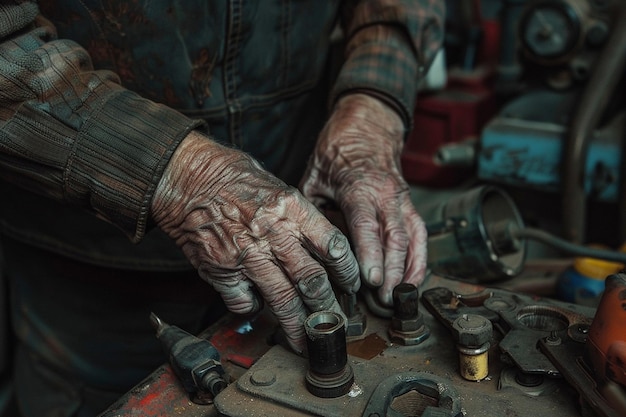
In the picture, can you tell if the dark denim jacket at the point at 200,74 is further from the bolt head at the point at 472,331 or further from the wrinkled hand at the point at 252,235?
the bolt head at the point at 472,331

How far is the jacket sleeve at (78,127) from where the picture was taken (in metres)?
0.99

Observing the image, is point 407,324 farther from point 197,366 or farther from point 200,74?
point 200,74

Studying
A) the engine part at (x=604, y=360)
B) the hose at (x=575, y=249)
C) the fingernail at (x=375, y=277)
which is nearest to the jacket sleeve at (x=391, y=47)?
the hose at (x=575, y=249)

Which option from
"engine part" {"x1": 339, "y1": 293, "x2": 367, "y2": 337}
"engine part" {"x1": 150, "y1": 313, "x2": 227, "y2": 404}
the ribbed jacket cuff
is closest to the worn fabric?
the ribbed jacket cuff

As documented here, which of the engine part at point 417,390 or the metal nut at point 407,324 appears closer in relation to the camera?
the engine part at point 417,390

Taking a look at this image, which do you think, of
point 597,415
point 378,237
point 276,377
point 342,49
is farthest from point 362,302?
point 342,49

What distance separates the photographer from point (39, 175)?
104cm

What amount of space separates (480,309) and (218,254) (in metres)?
0.37

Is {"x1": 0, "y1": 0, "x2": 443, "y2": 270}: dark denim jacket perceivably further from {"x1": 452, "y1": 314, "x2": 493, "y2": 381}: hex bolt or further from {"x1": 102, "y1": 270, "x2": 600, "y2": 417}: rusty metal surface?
{"x1": 452, "y1": 314, "x2": 493, "y2": 381}: hex bolt

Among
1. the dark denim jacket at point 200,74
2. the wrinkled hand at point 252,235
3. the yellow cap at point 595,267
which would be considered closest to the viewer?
the wrinkled hand at point 252,235

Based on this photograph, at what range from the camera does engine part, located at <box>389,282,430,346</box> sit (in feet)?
3.19

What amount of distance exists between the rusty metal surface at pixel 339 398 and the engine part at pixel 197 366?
0.02 meters

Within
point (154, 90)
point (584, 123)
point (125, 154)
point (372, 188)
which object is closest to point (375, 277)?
point (372, 188)

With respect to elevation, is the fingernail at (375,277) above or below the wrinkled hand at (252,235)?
below
